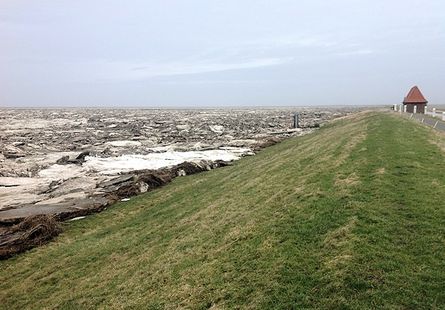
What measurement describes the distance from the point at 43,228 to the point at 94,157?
20677mm

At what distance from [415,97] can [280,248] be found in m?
49.0

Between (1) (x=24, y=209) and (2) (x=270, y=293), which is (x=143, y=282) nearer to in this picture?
(2) (x=270, y=293)

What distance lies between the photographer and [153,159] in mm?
34094

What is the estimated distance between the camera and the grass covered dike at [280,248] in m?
7.18

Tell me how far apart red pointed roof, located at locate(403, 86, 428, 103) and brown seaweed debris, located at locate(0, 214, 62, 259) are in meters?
47.8

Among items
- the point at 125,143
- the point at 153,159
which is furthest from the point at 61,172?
the point at 125,143

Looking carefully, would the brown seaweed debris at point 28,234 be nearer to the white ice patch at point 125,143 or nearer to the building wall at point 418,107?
the white ice patch at point 125,143

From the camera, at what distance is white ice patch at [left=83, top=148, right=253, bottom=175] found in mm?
30219

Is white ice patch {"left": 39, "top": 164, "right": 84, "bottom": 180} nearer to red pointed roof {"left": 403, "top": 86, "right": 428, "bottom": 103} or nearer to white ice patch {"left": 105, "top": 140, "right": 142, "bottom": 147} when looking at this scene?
white ice patch {"left": 105, "top": 140, "right": 142, "bottom": 147}

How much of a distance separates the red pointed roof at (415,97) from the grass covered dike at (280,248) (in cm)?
3629

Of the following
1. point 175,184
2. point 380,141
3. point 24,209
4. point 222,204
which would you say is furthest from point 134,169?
point 380,141

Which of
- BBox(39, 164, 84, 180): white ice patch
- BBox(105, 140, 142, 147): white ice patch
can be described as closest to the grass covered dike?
BBox(39, 164, 84, 180): white ice patch

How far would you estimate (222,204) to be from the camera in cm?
1502

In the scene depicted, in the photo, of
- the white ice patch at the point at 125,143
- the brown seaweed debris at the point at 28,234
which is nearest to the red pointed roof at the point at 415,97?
the white ice patch at the point at 125,143
